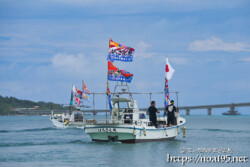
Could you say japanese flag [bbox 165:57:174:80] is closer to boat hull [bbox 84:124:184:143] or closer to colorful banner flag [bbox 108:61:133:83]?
boat hull [bbox 84:124:184:143]

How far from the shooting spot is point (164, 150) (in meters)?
35.9

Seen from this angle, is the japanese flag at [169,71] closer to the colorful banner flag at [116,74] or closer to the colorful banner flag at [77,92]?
the colorful banner flag at [116,74]

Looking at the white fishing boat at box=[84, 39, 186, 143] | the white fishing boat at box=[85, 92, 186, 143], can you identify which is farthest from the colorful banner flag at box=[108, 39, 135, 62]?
the white fishing boat at box=[85, 92, 186, 143]

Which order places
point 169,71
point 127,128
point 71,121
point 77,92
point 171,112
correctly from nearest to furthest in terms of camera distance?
point 127,128, point 171,112, point 169,71, point 71,121, point 77,92

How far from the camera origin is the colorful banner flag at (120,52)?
37906mm

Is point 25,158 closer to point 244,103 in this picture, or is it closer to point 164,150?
point 164,150

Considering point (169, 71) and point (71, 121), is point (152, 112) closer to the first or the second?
point (169, 71)

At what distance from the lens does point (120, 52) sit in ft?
125

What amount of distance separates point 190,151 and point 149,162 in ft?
21.1

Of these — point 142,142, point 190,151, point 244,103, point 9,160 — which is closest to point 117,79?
point 142,142

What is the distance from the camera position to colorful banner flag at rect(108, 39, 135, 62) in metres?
37.9

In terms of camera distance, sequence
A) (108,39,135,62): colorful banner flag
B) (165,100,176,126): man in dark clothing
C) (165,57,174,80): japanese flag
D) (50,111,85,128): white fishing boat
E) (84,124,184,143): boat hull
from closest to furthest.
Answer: (84,124,184,143): boat hull, (108,39,135,62): colorful banner flag, (165,100,176,126): man in dark clothing, (165,57,174,80): japanese flag, (50,111,85,128): white fishing boat

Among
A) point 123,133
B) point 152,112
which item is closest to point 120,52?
point 152,112

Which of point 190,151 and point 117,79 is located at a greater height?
point 117,79
